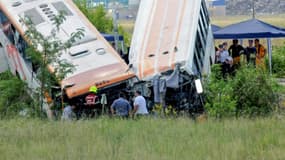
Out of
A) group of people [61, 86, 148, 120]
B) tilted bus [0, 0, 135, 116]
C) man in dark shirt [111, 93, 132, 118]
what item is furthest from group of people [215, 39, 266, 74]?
man in dark shirt [111, 93, 132, 118]

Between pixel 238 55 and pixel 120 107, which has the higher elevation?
pixel 120 107

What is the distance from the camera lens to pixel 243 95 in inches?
739

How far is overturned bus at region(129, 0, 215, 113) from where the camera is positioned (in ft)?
62.1

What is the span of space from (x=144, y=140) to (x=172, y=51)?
8.84 meters

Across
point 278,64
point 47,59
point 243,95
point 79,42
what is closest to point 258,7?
point 278,64

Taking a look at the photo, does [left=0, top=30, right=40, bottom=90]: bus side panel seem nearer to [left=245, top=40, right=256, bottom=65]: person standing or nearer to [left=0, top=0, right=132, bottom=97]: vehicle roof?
[left=0, top=0, right=132, bottom=97]: vehicle roof

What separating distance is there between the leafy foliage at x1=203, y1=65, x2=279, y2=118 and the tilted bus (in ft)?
7.10

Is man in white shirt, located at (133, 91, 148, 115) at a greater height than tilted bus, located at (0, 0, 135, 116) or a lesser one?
lesser

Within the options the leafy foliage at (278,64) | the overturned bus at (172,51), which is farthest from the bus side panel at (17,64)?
the leafy foliage at (278,64)

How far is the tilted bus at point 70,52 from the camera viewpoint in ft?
60.5

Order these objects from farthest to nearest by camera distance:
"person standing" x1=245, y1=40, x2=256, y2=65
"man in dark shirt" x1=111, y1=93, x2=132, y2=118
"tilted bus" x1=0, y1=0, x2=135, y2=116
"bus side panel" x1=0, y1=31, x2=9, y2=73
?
"person standing" x1=245, y1=40, x2=256, y2=65 < "bus side panel" x1=0, y1=31, x2=9, y2=73 < "tilted bus" x1=0, y1=0, x2=135, y2=116 < "man in dark shirt" x1=111, y1=93, x2=132, y2=118

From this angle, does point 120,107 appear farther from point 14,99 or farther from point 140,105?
point 14,99

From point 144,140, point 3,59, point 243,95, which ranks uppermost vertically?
point 144,140

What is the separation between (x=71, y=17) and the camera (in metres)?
21.0
